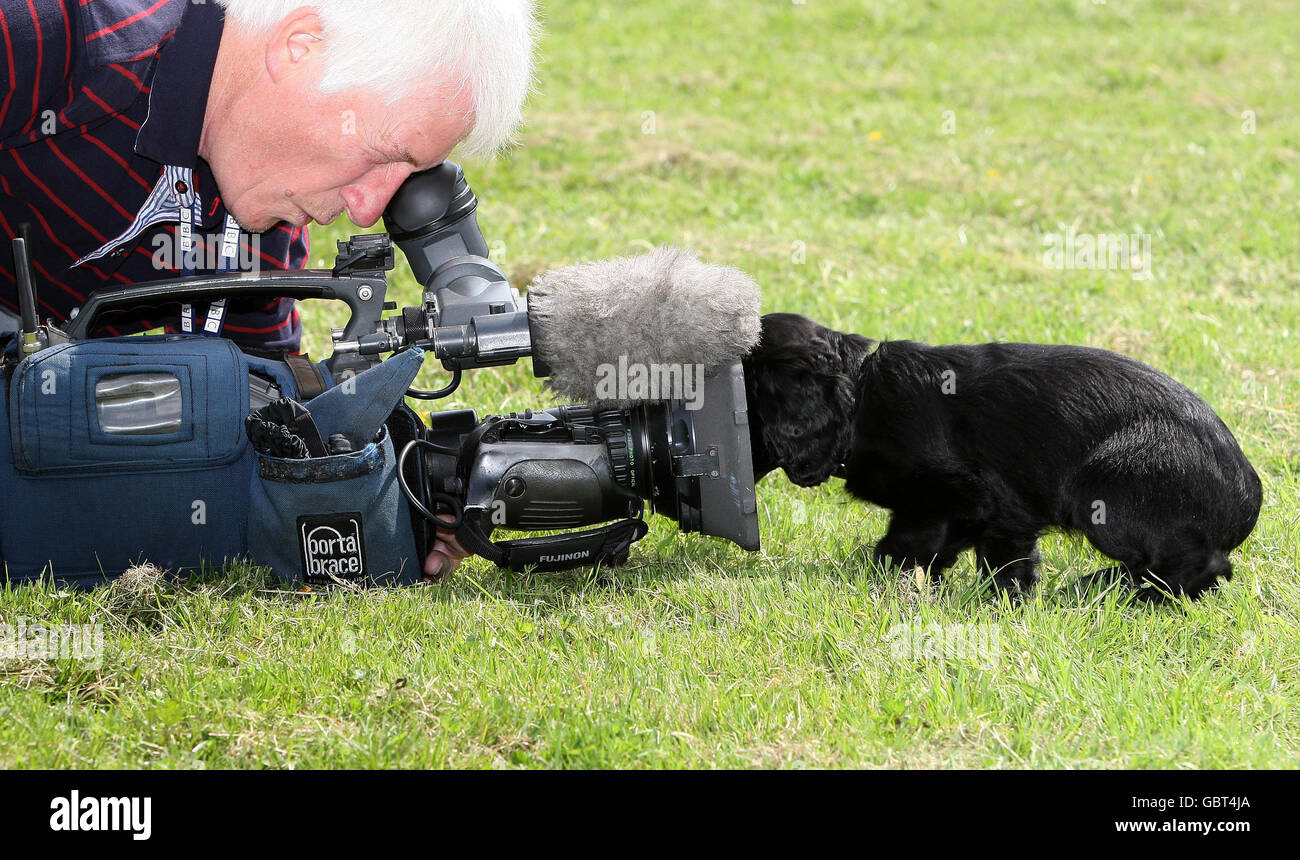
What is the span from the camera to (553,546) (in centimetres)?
278

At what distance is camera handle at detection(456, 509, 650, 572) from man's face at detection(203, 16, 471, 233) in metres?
0.77

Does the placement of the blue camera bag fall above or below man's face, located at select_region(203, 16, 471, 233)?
below

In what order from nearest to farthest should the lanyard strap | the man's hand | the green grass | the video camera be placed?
the green grass → the video camera → the lanyard strap → the man's hand

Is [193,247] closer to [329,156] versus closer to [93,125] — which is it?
[93,125]

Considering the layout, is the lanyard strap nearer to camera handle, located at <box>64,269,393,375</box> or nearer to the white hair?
camera handle, located at <box>64,269,393,375</box>

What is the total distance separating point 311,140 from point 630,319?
80cm

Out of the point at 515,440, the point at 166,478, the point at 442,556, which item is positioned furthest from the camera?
the point at 442,556

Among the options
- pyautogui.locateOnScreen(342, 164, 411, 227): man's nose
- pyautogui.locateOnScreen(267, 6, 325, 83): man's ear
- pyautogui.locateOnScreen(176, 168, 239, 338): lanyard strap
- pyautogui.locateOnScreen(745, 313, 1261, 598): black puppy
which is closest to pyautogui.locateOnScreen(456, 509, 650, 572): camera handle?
pyautogui.locateOnScreen(745, 313, 1261, 598): black puppy

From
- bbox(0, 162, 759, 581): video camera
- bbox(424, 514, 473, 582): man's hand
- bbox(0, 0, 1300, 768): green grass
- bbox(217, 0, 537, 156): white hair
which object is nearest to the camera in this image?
bbox(0, 0, 1300, 768): green grass

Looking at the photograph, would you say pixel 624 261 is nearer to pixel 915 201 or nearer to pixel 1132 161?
pixel 915 201

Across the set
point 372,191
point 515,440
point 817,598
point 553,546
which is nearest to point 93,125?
point 372,191

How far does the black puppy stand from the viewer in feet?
9.44

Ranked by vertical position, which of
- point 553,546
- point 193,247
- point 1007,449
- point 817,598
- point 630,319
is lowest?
point 817,598

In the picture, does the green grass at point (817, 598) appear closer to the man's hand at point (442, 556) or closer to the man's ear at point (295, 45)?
the man's hand at point (442, 556)
